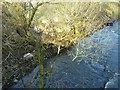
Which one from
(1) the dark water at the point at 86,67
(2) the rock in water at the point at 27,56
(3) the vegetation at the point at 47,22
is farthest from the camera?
(3) the vegetation at the point at 47,22

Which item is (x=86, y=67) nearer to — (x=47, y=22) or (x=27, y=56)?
(x=27, y=56)

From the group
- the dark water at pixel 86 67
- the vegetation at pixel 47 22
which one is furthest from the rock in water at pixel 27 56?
the dark water at pixel 86 67

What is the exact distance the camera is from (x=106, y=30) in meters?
12.7

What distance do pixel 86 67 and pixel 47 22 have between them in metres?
2.72

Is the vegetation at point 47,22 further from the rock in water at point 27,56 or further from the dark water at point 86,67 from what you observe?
the dark water at point 86,67

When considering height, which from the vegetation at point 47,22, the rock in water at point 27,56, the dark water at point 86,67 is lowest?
the dark water at point 86,67

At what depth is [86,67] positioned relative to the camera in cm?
859

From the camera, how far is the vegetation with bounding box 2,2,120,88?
8891 mm

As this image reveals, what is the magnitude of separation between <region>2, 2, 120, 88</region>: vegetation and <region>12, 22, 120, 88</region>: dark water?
2.34 feet

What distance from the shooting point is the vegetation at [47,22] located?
8891 mm

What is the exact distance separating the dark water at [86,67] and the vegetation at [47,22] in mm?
714

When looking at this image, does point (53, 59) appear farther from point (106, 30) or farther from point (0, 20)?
point (106, 30)

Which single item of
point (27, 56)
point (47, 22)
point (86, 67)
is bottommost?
point (86, 67)

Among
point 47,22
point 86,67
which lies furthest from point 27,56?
point 86,67
